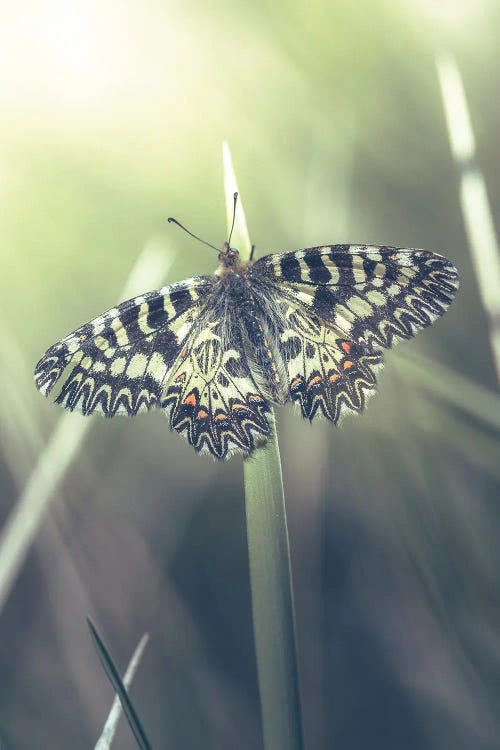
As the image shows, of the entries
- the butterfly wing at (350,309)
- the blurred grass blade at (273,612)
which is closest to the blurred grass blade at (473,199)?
the butterfly wing at (350,309)

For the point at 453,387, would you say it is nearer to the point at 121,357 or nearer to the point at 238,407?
the point at 238,407

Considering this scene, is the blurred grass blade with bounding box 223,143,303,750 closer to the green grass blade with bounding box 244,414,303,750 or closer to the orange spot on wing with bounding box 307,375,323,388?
the green grass blade with bounding box 244,414,303,750

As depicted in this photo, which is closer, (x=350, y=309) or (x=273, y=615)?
(x=273, y=615)

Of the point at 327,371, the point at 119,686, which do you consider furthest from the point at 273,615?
the point at 327,371

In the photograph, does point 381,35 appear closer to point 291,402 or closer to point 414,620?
point 291,402

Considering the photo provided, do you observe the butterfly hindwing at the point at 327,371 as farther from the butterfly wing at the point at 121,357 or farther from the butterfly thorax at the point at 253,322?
the butterfly wing at the point at 121,357

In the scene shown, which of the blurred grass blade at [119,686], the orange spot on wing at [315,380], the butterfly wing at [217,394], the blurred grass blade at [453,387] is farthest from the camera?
the blurred grass blade at [453,387]

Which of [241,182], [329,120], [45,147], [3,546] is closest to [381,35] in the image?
[329,120]
